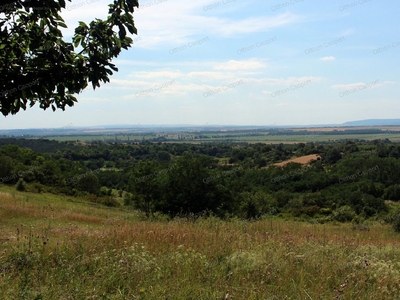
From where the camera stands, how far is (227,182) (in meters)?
36.1

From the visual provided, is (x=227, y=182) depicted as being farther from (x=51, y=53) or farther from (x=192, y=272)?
(x=51, y=53)

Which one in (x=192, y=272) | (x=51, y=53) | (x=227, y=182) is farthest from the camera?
(x=227, y=182)

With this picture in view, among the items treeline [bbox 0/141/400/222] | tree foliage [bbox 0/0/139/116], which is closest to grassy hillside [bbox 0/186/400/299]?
tree foliage [bbox 0/0/139/116]

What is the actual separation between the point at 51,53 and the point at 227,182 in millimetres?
33341

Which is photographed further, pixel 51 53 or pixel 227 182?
pixel 227 182

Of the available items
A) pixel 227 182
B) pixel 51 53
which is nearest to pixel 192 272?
pixel 51 53

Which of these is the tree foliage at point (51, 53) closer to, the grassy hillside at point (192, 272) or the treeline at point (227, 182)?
the grassy hillside at point (192, 272)

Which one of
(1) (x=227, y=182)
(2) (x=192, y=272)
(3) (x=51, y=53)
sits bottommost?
(1) (x=227, y=182)

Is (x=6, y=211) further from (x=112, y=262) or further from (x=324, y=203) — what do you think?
(x=324, y=203)

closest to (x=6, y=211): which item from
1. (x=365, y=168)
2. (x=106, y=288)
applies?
(x=106, y=288)

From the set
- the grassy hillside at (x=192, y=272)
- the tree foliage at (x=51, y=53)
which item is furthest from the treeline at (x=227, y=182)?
the tree foliage at (x=51, y=53)

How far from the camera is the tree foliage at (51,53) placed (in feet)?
10.8

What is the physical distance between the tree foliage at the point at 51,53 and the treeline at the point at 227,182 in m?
8.82

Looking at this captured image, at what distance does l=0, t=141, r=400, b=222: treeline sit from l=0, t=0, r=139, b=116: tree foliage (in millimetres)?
8823
